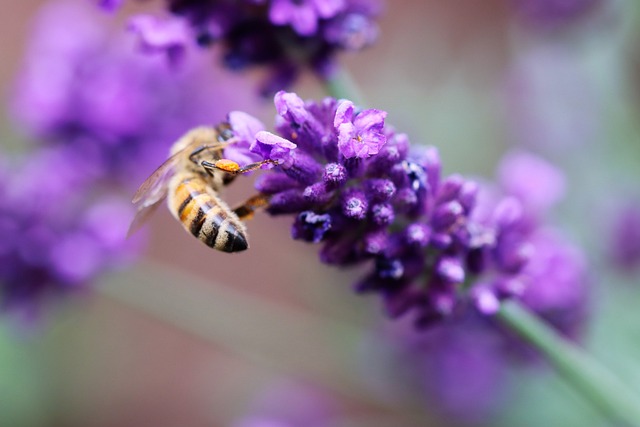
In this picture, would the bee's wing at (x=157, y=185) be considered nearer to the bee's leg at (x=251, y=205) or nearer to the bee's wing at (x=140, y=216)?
the bee's wing at (x=140, y=216)

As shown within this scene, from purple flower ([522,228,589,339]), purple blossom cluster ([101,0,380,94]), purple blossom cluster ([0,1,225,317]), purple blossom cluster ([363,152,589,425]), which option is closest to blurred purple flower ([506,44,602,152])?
purple blossom cluster ([363,152,589,425])

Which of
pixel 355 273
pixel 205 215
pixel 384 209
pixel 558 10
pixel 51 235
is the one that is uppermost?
pixel 558 10

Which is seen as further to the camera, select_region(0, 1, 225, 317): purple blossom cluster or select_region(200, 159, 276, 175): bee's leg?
select_region(0, 1, 225, 317): purple blossom cluster

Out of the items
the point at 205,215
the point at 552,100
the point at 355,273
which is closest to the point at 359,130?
the point at 205,215

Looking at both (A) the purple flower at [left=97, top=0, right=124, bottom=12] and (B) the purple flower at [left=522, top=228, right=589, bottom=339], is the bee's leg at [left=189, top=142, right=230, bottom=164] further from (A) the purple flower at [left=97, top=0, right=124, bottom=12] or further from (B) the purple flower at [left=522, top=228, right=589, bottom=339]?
(B) the purple flower at [left=522, top=228, right=589, bottom=339]

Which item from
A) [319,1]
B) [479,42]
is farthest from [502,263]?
[479,42]

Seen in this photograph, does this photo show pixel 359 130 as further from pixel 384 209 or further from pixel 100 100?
pixel 100 100
